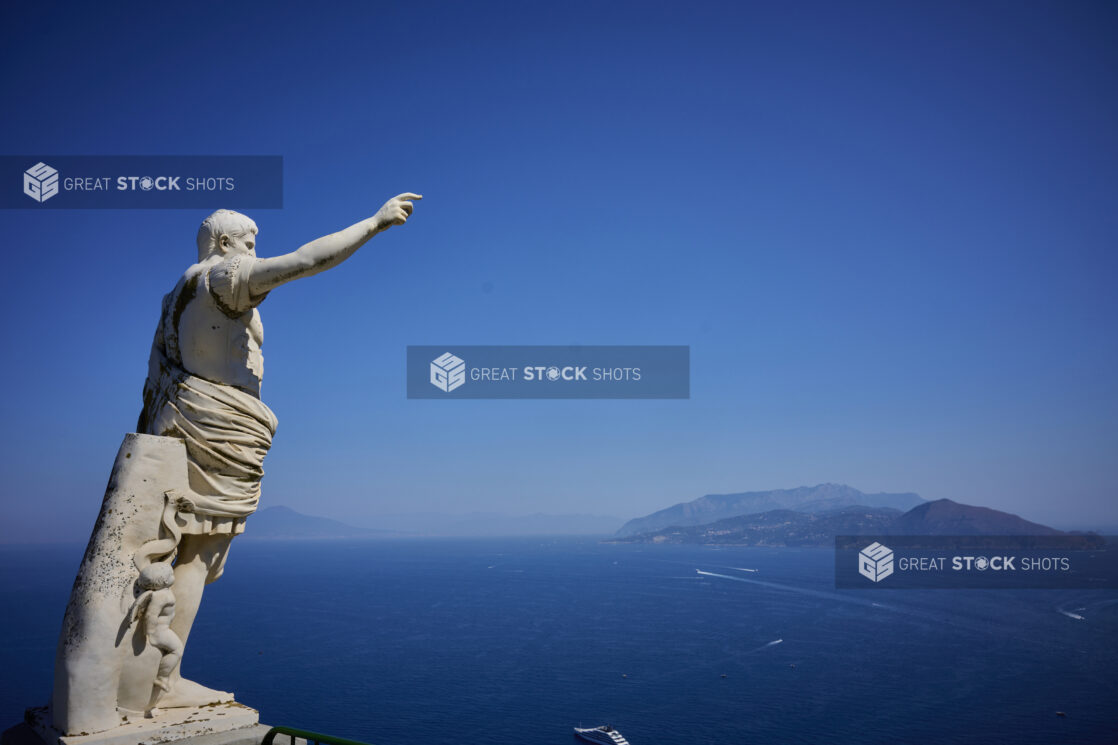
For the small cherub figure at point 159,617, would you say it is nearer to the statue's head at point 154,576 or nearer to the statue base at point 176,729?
the statue's head at point 154,576

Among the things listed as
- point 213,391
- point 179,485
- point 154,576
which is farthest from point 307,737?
point 213,391

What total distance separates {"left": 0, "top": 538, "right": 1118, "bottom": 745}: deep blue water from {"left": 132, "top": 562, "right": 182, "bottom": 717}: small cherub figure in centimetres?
5046

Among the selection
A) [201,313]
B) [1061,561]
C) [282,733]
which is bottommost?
[1061,561]

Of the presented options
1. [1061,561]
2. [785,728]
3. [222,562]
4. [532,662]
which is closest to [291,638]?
[532,662]

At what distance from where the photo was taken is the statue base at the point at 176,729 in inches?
179

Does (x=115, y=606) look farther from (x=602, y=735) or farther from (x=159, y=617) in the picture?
(x=602, y=735)

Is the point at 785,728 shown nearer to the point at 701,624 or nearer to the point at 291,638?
the point at 701,624

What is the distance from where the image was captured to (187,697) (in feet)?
16.5

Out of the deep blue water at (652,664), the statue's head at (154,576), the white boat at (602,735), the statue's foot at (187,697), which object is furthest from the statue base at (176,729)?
the white boat at (602,735)

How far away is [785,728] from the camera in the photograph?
56.2 m

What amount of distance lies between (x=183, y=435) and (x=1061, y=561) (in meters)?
215

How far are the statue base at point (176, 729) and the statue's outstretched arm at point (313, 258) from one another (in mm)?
2708
